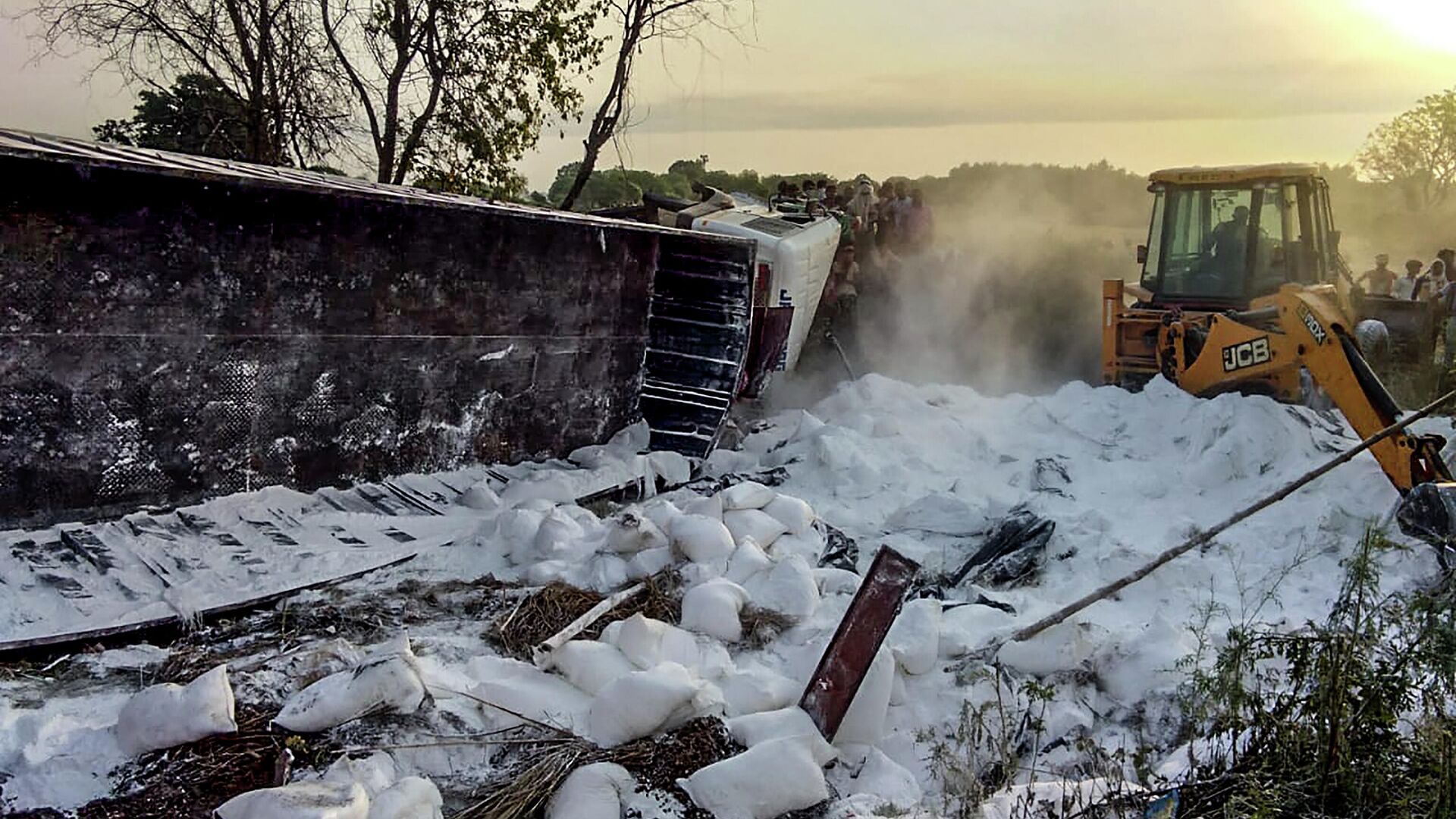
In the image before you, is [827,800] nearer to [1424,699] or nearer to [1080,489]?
[1424,699]

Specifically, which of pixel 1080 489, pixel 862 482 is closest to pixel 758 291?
pixel 862 482

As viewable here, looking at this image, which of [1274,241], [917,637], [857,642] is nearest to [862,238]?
[1274,241]

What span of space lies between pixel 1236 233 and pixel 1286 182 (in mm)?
Result: 588

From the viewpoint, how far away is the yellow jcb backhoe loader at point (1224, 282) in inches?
316

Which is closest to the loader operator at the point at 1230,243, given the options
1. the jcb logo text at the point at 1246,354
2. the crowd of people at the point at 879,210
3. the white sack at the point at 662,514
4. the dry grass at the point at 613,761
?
the jcb logo text at the point at 1246,354

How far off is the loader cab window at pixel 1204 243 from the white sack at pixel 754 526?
640 centimetres

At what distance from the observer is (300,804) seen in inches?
110

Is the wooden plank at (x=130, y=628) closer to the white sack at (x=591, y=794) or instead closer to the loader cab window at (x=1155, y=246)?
the white sack at (x=591, y=794)

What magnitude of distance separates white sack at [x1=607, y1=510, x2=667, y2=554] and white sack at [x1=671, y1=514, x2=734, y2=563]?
0.09 meters

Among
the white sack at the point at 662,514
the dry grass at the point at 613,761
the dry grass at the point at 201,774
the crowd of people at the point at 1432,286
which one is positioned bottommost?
the dry grass at the point at 201,774

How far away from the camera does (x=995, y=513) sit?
6480mm

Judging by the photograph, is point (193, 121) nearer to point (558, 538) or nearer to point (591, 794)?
point (558, 538)

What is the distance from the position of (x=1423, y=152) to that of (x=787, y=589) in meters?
37.1

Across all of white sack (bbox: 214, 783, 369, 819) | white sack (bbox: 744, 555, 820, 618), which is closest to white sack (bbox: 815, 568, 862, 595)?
white sack (bbox: 744, 555, 820, 618)
